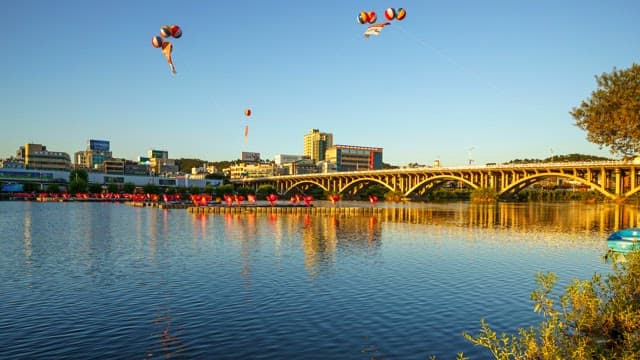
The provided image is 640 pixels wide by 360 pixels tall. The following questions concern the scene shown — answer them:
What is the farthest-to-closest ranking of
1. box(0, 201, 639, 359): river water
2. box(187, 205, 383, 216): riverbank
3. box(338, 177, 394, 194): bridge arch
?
box(338, 177, 394, 194): bridge arch → box(187, 205, 383, 216): riverbank → box(0, 201, 639, 359): river water

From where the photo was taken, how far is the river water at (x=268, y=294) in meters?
16.9

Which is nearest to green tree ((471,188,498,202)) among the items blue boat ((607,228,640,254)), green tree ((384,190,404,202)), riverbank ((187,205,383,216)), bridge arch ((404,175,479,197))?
bridge arch ((404,175,479,197))

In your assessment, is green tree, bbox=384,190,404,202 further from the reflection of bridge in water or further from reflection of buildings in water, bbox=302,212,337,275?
reflection of buildings in water, bbox=302,212,337,275

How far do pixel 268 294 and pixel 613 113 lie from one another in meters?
35.3

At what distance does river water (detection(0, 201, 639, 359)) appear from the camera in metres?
16.9

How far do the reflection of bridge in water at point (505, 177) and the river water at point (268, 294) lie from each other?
5653 centimetres

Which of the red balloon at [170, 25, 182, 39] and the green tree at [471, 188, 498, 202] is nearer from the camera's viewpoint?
the red balloon at [170, 25, 182, 39]

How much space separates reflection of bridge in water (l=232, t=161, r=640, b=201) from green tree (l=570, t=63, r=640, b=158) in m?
37.2

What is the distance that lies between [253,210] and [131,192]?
11803cm

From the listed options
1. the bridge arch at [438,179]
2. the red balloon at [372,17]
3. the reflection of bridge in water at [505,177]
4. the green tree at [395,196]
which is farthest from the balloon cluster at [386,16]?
the green tree at [395,196]

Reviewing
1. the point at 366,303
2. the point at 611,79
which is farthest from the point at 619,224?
the point at 366,303

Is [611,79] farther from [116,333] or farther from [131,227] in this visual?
[131,227]

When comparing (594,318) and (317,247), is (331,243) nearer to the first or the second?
(317,247)

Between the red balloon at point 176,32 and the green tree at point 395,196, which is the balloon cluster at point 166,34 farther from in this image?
the green tree at point 395,196
